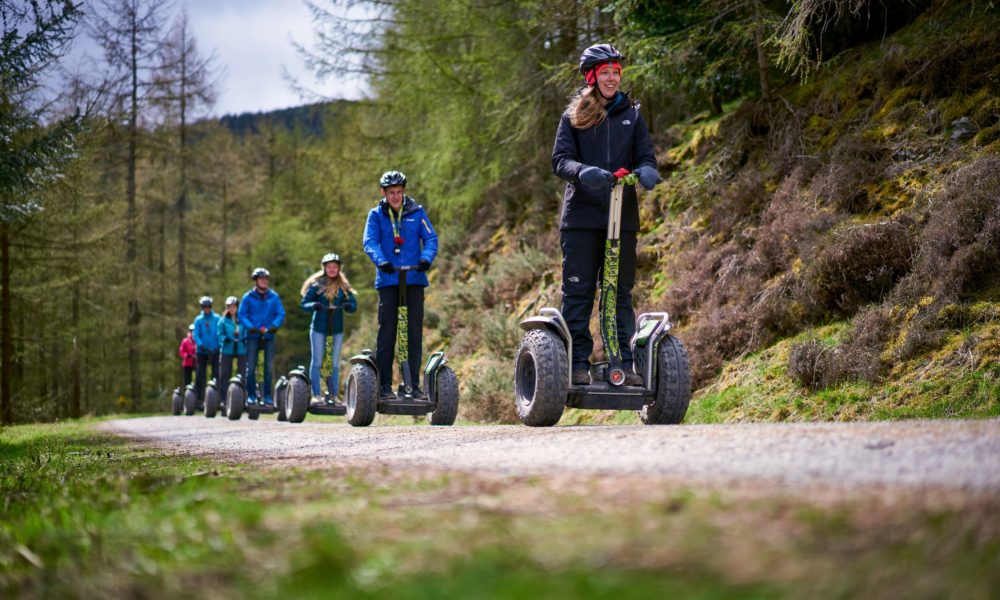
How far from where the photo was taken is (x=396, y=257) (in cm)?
984

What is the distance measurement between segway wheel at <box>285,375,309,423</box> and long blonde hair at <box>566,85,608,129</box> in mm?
7818

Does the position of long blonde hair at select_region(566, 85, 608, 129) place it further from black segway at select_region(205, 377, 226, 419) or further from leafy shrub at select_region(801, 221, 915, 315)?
black segway at select_region(205, 377, 226, 419)

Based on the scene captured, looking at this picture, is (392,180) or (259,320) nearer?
(392,180)

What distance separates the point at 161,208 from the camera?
39.9m

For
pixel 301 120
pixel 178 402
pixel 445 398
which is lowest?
pixel 178 402

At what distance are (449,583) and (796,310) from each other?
8434 mm

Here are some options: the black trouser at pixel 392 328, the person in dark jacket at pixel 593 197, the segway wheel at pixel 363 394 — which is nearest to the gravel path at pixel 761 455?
the person in dark jacket at pixel 593 197

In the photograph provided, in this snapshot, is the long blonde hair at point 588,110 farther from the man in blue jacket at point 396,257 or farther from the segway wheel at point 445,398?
the segway wheel at point 445,398

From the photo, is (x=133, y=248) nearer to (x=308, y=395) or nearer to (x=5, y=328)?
(x=5, y=328)

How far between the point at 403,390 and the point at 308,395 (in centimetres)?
415

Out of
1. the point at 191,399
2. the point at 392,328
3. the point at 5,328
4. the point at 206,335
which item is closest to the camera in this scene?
the point at 392,328

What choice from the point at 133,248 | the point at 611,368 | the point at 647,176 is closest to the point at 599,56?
the point at 647,176

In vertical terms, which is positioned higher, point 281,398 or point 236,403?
point 281,398

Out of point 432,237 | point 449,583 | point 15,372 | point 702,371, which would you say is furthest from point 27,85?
point 15,372
